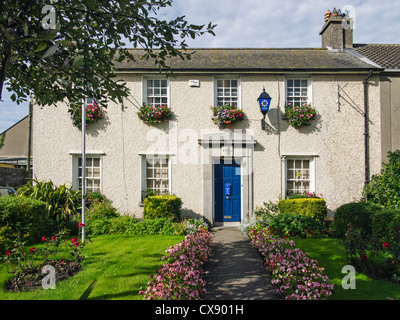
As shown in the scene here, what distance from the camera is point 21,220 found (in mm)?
6957

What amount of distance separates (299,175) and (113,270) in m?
7.34

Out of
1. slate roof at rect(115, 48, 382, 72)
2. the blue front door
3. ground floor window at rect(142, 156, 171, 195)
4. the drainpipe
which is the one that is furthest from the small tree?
ground floor window at rect(142, 156, 171, 195)

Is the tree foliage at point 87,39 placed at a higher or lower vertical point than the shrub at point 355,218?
higher

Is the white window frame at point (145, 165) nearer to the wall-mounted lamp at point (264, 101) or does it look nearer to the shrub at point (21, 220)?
the shrub at point (21, 220)

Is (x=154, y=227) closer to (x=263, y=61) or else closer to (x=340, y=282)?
(x=340, y=282)

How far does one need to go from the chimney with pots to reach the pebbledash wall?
2543 millimetres

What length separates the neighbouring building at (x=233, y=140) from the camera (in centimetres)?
954

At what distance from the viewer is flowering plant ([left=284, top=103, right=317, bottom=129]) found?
9.37 m

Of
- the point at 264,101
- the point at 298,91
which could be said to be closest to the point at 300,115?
the point at 298,91

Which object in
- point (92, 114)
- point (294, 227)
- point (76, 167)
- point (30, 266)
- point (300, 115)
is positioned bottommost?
point (30, 266)

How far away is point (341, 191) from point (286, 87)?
4431mm

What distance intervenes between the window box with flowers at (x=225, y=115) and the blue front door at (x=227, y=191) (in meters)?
1.48

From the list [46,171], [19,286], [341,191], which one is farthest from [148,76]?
[341,191]

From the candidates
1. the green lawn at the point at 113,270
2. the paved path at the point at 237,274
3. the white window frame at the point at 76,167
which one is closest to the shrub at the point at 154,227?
the green lawn at the point at 113,270
